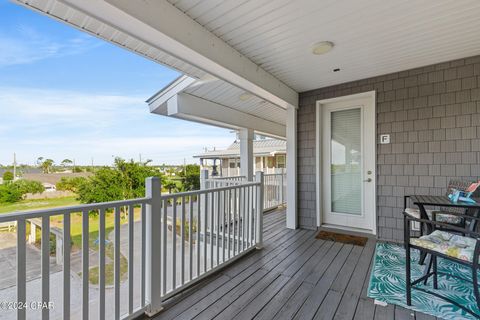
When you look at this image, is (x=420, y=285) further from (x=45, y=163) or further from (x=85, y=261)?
(x=45, y=163)

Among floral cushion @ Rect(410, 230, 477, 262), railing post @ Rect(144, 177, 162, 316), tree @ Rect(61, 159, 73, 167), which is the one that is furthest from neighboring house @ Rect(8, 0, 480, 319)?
tree @ Rect(61, 159, 73, 167)

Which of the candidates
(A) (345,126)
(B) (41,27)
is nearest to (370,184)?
(A) (345,126)

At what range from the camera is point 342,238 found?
365 cm

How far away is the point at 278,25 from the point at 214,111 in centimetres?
260

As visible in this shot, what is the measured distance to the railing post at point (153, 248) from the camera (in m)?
1.87

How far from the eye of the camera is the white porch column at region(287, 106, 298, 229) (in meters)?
4.25

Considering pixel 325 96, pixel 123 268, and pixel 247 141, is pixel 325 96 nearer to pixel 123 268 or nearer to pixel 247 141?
pixel 247 141

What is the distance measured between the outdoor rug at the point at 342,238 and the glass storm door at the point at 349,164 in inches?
11.1

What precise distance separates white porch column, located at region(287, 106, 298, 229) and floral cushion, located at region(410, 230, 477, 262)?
91.9 inches

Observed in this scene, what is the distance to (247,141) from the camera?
5.62 metres

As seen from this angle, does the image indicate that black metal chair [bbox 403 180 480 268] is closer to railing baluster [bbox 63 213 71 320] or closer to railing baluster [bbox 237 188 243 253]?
railing baluster [bbox 237 188 243 253]

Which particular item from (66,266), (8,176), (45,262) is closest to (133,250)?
(66,266)

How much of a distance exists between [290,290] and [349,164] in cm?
265

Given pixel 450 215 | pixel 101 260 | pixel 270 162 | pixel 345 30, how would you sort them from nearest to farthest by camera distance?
pixel 101 260 < pixel 345 30 < pixel 450 215 < pixel 270 162
